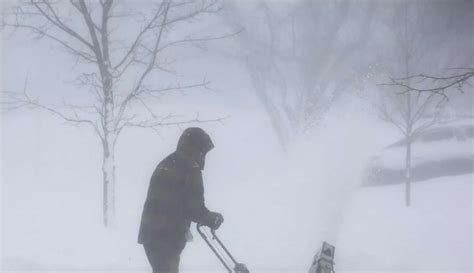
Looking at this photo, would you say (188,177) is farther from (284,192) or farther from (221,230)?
(284,192)

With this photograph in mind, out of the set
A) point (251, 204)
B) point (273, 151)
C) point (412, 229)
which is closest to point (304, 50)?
point (273, 151)

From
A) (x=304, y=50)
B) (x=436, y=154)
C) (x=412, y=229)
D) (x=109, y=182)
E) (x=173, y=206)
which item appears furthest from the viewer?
(x=304, y=50)

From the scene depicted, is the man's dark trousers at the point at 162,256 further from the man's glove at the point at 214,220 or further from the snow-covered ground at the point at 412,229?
the snow-covered ground at the point at 412,229

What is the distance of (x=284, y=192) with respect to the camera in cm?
1561

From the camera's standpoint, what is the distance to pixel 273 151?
20.5 m

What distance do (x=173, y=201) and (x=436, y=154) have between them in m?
13.2

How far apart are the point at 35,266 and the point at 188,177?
577cm

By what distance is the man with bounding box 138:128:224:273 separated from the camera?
4.02 metres

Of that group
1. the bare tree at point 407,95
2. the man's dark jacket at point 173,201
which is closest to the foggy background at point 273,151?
the bare tree at point 407,95

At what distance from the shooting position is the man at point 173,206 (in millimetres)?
4016

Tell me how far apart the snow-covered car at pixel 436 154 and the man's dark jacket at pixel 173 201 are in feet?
38.9

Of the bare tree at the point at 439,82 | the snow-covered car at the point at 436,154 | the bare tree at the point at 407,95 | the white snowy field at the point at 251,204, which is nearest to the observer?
the bare tree at the point at 439,82

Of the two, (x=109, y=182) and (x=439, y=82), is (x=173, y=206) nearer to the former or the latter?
(x=109, y=182)

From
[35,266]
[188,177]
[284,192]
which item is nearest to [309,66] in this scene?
[284,192]
